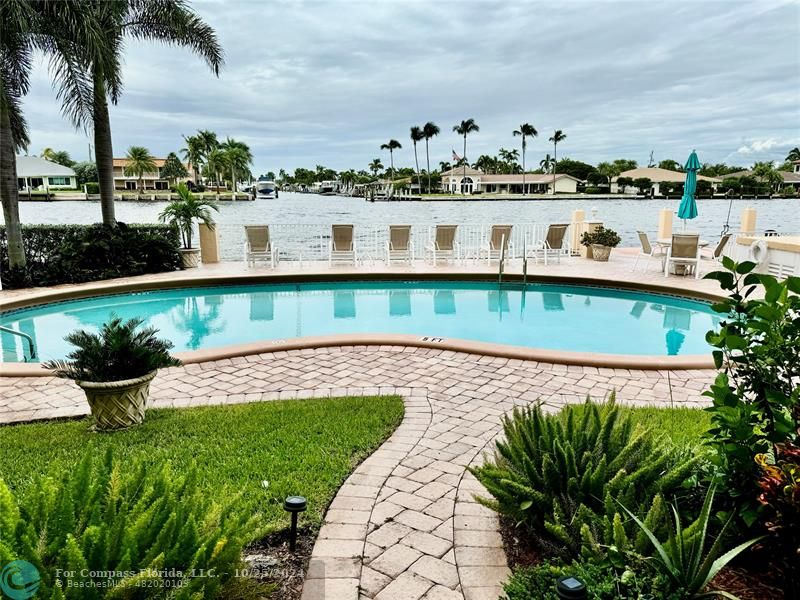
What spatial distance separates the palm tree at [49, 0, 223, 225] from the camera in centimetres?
909

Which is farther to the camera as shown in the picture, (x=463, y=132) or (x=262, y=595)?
(x=463, y=132)

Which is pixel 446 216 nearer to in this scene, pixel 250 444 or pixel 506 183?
pixel 250 444

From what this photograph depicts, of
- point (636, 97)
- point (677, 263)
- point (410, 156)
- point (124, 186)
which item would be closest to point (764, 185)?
point (410, 156)

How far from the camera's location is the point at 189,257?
11.5 metres

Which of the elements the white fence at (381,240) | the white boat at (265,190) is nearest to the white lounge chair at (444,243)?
the white fence at (381,240)

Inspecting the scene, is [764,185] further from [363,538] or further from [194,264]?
[363,538]

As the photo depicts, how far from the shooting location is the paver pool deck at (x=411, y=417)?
2230 millimetres

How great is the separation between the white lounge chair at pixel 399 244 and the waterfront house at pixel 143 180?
63.2 meters

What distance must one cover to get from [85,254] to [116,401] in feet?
26.2

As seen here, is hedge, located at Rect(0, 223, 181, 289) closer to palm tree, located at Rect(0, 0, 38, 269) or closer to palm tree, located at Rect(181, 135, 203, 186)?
palm tree, located at Rect(0, 0, 38, 269)

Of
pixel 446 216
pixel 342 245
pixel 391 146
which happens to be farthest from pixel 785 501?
pixel 391 146

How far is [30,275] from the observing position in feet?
31.9

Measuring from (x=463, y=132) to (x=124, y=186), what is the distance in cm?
4679

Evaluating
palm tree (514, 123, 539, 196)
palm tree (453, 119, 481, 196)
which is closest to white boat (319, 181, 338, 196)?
palm tree (453, 119, 481, 196)
